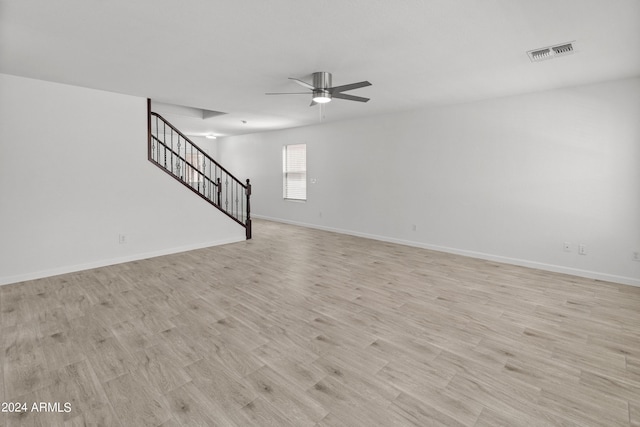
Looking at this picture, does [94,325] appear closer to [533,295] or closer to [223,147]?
[533,295]

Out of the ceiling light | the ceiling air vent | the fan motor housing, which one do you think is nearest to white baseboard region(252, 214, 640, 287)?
the ceiling air vent

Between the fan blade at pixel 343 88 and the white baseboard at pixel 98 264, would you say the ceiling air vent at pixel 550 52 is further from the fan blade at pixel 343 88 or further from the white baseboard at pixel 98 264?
the white baseboard at pixel 98 264

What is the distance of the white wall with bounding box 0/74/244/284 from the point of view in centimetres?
375

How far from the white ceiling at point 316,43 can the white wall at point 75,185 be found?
0.34 m

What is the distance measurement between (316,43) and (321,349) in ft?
8.92

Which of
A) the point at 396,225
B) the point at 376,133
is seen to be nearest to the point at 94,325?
the point at 396,225

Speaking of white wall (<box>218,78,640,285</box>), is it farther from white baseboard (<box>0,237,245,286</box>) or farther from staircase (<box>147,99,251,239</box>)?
white baseboard (<box>0,237,245,286</box>)

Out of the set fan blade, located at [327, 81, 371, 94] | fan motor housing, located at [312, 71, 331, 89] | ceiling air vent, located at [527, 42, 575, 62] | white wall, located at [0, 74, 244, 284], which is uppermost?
ceiling air vent, located at [527, 42, 575, 62]

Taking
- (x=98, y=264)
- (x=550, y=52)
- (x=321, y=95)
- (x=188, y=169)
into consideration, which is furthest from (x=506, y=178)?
(x=188, y=169)

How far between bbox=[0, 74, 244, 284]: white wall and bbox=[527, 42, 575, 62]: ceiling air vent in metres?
5.35

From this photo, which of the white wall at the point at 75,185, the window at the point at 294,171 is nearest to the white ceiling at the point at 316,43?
the white wall at the point at 75,185

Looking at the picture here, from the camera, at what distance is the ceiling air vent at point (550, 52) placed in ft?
9.37

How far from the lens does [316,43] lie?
2.78 meters

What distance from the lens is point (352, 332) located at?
257 centimetres
